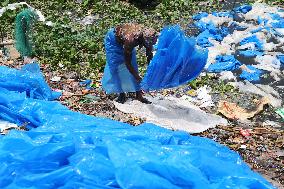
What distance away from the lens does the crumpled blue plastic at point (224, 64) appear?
758cm

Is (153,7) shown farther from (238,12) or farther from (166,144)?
(166,144)

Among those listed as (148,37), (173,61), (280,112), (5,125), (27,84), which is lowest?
(280,112)

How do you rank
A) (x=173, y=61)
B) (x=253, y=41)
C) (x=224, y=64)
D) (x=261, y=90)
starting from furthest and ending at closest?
(x=253, y=41)
(x=224, y=64)
(x=261, y=90)
(x=173, y=61)

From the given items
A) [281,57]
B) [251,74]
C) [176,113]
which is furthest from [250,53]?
[176,113]

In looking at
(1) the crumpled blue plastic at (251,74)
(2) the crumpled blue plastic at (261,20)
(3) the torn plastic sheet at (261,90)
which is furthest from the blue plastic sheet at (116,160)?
(2) the crumpled blue plastic at (261,20)

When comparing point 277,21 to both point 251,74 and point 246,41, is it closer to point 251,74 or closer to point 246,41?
point 246,41

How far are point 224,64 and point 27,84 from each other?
3.11 metres

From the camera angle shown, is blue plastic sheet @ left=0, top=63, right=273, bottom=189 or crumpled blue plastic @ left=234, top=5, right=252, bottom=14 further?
crumpled blue plastic @ left=234, top=5, right=252, bottom=14

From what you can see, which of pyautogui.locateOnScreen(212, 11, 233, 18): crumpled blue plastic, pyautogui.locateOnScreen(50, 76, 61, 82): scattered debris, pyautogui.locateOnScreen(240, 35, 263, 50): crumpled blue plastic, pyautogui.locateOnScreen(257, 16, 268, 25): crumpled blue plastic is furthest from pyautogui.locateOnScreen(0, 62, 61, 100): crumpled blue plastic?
pyautogui.locateOnScreen(257, 16, 268, 25): crumpled blue plastic

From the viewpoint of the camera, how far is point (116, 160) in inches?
165

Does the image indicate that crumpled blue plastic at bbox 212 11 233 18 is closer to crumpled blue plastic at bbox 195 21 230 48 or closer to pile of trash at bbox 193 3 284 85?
pile of trash at bbox 193 3 284 85

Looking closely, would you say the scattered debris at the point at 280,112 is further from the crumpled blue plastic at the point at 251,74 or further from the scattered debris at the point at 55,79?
the scattered debris at the point at 55,79

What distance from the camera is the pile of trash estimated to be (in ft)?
24.8

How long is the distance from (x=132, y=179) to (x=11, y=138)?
1.35 metres
